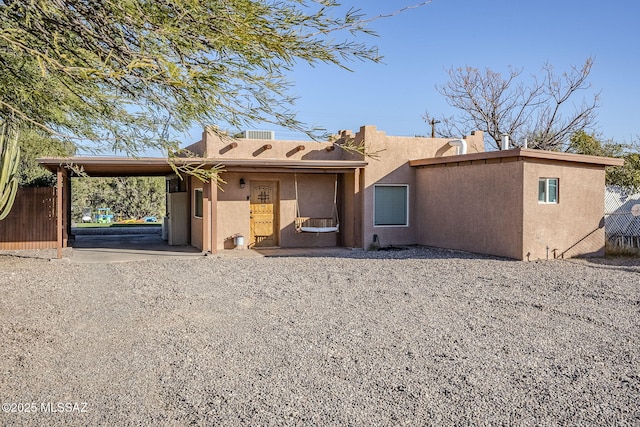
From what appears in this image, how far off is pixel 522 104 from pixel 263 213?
1908 cm

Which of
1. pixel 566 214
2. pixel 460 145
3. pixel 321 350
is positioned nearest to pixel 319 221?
pixel 460 145

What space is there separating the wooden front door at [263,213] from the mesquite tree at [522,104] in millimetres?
16911

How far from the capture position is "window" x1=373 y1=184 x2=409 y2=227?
15287 millimetres

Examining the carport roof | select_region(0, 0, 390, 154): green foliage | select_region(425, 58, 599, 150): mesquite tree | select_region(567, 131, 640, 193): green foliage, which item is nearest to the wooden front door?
the carport roof

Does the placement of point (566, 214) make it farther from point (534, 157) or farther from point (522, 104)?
point (522, 104)

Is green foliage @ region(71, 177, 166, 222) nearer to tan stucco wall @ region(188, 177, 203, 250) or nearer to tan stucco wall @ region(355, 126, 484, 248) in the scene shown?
tan stucco wall @ region(188, 177, 203, 250)

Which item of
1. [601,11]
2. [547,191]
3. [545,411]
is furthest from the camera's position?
[601,11]

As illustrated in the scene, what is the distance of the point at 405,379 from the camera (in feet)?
14.3

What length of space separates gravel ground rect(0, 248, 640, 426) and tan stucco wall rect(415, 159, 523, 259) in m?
2.78

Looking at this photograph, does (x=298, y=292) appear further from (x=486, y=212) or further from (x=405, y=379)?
(x=486, y=212)

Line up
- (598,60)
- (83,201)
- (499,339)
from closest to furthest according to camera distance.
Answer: (499,339) < (598,60) < (83,201)

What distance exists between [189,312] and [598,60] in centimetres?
2632

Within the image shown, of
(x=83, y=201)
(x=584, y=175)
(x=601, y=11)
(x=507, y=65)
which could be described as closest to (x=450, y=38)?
(x=601, y=11)

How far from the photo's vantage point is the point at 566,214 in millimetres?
12781
